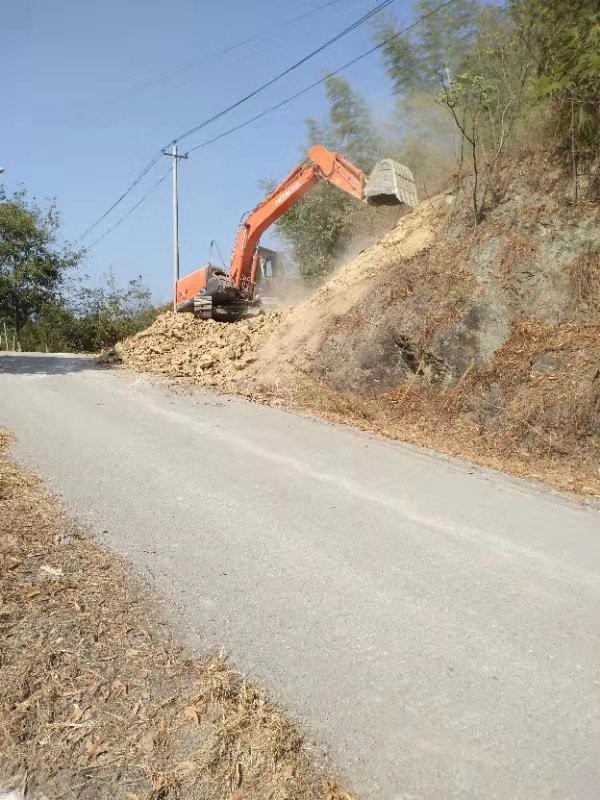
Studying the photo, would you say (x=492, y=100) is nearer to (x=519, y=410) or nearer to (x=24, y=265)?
(x=519, y=410)

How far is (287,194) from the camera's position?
14.3 meters

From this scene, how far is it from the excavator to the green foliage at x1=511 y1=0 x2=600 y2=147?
2893 millimetres

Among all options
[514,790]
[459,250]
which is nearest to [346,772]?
[514,790]

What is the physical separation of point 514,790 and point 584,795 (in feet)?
0.92

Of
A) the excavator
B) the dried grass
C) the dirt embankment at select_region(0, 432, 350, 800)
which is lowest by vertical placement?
the dirt embankment at select_region(0, 432, 350, 800)

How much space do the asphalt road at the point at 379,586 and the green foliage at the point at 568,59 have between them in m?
6.20

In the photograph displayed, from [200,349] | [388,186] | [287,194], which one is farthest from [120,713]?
[287,194]

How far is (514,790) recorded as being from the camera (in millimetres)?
2686

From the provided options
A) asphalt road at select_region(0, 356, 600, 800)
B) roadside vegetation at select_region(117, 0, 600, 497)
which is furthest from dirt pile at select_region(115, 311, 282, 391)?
asphalt road at select_region(0, 356, 600, 800)

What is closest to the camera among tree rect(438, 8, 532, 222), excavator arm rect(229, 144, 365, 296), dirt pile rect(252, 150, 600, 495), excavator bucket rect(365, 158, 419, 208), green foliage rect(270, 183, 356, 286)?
dirt pile rect(252, 150, 600, 495)

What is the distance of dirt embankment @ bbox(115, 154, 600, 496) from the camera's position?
→ 321 inches

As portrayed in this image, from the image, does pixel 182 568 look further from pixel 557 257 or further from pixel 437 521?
pixel 557 257

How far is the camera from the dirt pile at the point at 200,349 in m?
12.4

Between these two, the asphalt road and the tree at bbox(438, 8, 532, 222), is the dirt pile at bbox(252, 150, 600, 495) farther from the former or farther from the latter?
the asphalt road
